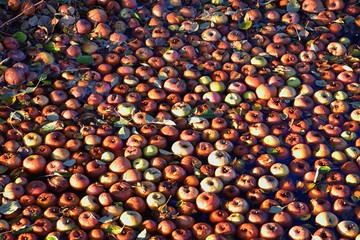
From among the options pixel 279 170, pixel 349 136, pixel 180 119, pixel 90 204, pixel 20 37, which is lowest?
pixel 349 136

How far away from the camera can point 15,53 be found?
11.1 ft

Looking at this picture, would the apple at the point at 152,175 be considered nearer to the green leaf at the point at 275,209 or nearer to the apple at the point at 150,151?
the apple at the point at 150,151

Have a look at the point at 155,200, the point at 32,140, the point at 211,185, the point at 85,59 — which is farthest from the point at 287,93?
the point at 32,140

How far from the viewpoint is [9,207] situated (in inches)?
103

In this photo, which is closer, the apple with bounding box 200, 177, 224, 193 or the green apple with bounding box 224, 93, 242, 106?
the apple with bounding box 200, 177, 224, 193

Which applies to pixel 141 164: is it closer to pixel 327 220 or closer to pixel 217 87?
pixel 217 87

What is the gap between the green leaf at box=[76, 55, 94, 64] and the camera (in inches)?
134

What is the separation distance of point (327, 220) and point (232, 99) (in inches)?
35.0

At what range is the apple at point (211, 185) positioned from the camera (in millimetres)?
2730

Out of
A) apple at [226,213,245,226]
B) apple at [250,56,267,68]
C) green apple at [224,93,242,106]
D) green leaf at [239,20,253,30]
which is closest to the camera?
apple at [226,213,245,226]

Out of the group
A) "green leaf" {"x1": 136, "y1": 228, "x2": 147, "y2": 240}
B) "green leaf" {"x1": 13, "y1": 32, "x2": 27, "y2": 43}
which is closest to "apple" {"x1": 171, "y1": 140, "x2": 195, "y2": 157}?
"green leaf" {"x1": 136, "y1": 228, "x2": 147, "y2": 240}

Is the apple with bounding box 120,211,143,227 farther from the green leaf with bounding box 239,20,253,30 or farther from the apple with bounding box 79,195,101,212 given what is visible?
the green leaf with bounding box 239,20,253,30

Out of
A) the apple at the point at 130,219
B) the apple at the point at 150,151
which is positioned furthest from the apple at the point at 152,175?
the apple at the point at 130,219

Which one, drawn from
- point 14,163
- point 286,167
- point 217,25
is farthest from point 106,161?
point 217,25
